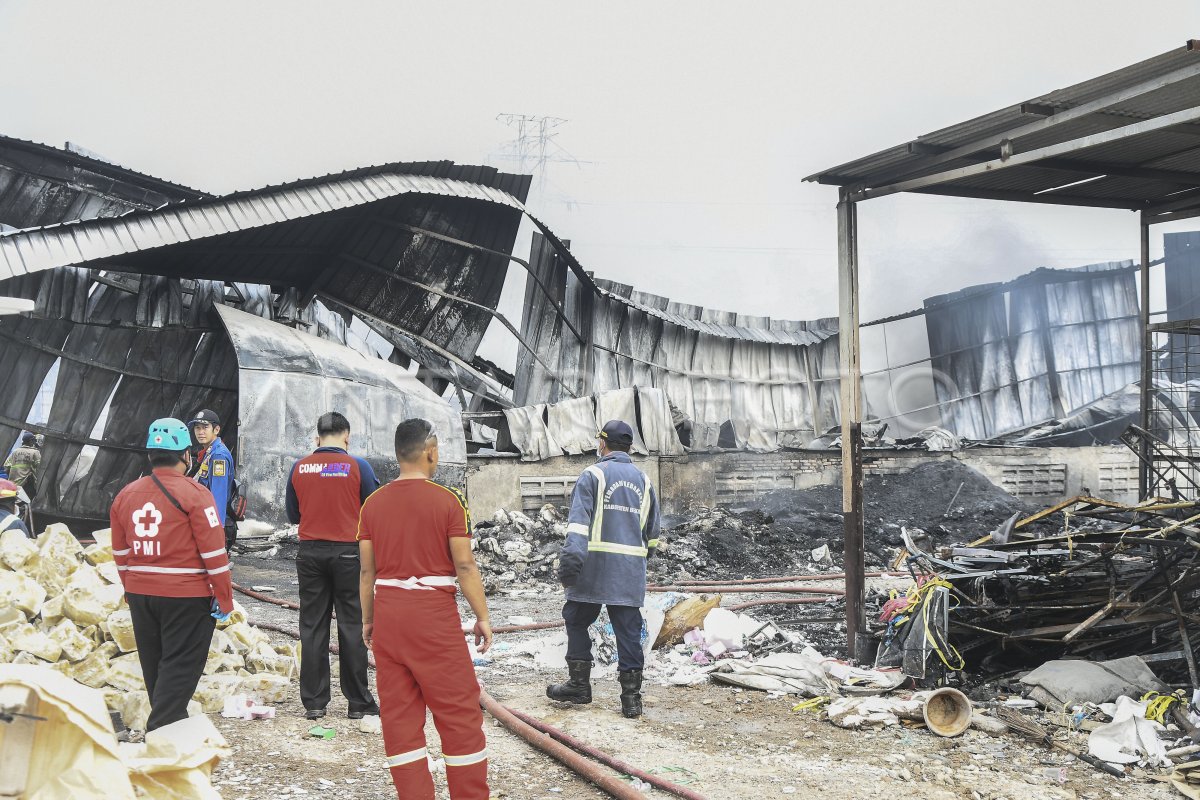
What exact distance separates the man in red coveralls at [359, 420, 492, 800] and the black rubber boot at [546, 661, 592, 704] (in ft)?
7.26

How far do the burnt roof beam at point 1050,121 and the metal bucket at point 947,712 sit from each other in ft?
11.9

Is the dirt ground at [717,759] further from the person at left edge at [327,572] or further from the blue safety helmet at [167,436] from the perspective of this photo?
the blue safety helmet at [167,436]

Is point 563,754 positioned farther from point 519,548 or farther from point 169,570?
point 519,548

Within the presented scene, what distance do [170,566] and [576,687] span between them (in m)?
2.77

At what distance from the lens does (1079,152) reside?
291 inches

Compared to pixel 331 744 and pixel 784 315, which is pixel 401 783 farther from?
pixel 784 315

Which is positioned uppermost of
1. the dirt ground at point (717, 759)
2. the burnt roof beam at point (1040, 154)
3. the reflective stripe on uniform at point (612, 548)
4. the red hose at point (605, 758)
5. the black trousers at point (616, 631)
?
the burnt roof beam at point (1040, 154)

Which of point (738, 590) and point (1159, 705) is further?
point (738, 590)

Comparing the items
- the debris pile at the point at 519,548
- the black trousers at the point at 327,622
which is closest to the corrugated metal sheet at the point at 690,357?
the debris pile at the point at 519,548

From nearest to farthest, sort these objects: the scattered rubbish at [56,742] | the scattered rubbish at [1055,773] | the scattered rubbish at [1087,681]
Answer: the scattered rubbish at [56,742] → the scattered rubbish at [1055,773] → the scattered rubbish at [1087,681]

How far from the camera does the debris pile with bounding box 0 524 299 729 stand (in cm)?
566

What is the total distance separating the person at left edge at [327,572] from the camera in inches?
226

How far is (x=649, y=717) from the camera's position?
20.3 ft

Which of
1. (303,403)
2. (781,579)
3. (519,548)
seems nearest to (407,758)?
(781,579)
